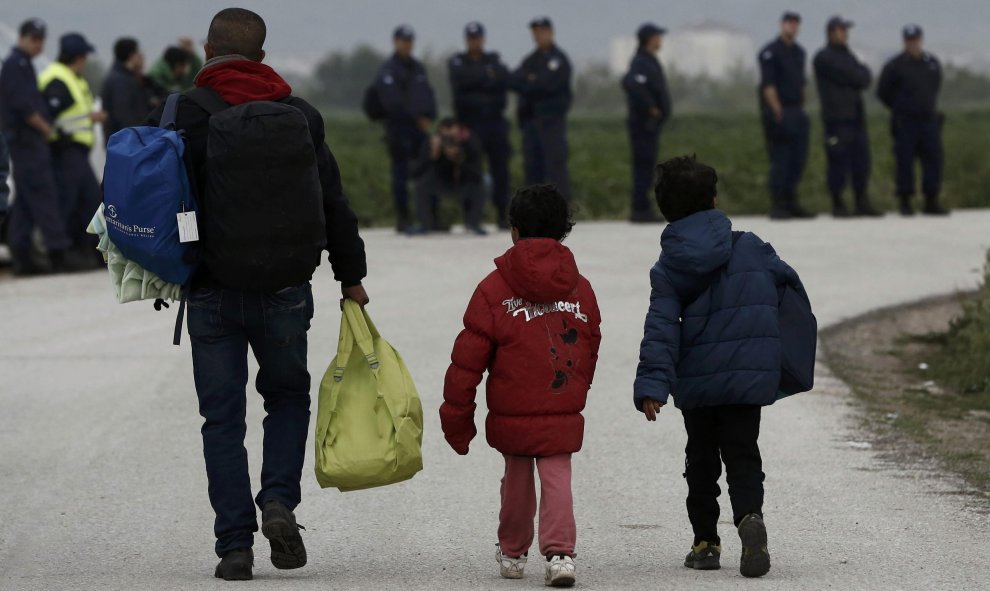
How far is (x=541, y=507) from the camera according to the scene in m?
6.33

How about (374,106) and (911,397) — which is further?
(374,106)

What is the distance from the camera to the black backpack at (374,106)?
20047 mm

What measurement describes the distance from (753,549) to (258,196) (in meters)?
1.92

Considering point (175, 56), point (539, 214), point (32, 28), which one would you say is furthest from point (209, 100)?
point (175, 56)

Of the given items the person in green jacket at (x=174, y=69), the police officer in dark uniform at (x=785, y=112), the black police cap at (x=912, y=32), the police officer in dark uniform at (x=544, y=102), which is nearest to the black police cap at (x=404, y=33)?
the police officer in dark uniform at (x=544, y=102)

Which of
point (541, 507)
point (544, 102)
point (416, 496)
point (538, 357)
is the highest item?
point (538, 357)

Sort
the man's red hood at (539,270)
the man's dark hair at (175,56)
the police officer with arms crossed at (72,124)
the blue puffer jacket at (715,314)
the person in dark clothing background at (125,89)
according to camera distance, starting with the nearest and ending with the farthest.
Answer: the man's red hood at (539,270) → the blue puffer jacket at (715,314) → the police officer with arms crossed at (72,124) → the person in dark clothing background at (125,89) → the man's dark hair at (175,56)

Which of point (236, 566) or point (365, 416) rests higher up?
point (365, 416)

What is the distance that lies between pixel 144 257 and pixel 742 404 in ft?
6.46

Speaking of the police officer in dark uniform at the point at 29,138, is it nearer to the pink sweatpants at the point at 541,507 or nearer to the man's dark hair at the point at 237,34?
the man's dark hair at the point at 237,34

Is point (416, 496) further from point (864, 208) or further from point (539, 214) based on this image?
point (864, 208)

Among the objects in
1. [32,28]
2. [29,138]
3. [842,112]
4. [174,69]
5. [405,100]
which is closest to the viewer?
[32,28]

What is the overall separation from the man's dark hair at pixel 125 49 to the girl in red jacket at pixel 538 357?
38.3ft

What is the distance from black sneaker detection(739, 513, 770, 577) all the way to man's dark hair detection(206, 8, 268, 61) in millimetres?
2187
